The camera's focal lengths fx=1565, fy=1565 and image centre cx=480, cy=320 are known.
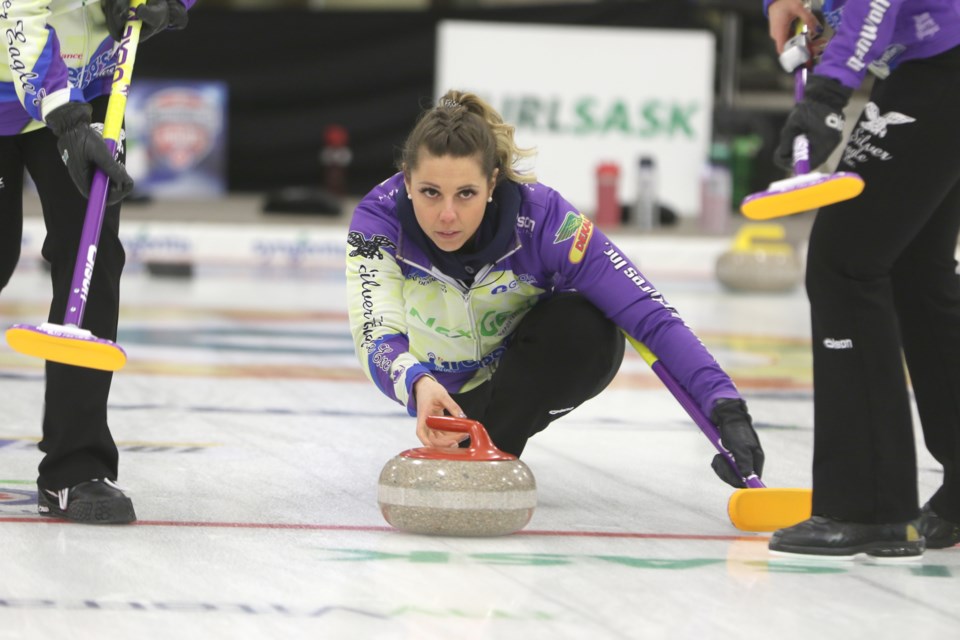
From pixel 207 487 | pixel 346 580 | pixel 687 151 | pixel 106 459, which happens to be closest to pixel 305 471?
pixel 207 487

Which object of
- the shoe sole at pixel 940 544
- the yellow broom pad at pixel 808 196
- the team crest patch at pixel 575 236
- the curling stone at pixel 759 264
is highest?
the yellow broom pad at pixel 808 196

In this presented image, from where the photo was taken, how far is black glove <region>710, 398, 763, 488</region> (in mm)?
2930

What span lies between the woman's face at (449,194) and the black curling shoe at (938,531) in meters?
1.03

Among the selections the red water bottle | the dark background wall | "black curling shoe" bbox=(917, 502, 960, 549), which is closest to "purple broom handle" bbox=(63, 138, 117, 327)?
"black curling shoe" bbox=(917, 502, 960, 549)

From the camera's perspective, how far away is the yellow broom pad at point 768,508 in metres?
2.99

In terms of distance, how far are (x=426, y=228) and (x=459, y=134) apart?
0.66ft

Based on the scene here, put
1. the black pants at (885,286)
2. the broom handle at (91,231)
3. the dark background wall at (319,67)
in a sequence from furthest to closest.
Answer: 1. the dark background wall at (319,67)
2. the broom handle at (91,231)
3. the black pants at (885,286)

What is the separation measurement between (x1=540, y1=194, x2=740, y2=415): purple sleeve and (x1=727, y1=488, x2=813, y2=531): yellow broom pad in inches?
9.2

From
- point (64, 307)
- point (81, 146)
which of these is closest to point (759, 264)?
point (64, 307)

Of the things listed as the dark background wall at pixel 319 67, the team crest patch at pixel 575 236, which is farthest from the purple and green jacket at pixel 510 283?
the dark background wall at pixel 319 67

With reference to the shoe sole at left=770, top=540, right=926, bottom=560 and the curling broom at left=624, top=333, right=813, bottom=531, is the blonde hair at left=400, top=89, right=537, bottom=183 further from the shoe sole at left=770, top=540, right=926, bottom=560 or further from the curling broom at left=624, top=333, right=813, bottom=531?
the shoe sole at left=770, top=540, right=926, bottom=560

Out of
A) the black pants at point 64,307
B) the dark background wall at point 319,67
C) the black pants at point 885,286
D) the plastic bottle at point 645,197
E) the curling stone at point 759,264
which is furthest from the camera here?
the dark background wall at point 319,67

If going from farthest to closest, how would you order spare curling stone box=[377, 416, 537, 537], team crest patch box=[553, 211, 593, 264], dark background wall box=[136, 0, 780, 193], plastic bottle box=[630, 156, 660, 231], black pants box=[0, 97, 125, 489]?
1. dark background wall box=[136, 0, 780, 193]
2. plastic bottle box=[630, 156, 660, 231]
3. team crest patch box=[553, 211, 593, 264]
4. black pants box=[0, 97, 125, 489]
5. spare curling stone box=[377, 416, 537, 537]

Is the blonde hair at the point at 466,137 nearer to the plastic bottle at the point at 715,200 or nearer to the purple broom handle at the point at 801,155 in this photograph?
the purple broom handle at the point at 801,155
